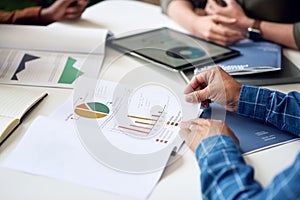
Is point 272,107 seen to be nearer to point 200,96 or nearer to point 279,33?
point 200,96

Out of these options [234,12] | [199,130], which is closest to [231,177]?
[199,130]

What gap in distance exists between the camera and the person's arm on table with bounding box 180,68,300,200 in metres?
0.57

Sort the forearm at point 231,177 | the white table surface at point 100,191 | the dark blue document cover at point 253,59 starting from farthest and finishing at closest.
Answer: the dark blue document cover at point 253,59, the white table surface at point 100,191, the forearm at point 231,177

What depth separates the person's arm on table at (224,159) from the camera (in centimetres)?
57

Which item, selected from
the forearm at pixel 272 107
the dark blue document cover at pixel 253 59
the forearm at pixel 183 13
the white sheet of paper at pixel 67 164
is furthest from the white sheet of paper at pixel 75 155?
the forearm at pixel 183 13

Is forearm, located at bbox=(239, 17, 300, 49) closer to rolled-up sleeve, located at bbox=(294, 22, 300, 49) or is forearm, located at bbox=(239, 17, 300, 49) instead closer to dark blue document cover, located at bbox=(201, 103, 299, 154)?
rolled-up sleeve, located at bbox=(294, 22, 300, 49)

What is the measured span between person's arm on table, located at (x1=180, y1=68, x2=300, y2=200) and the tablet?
17 centimetres

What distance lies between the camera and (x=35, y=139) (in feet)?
2.58

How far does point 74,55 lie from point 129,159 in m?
0.50

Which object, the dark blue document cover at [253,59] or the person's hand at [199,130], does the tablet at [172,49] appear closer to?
the dark blue document cover at [253,59]

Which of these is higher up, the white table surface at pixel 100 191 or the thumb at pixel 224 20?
the thumb at pixel 224 20

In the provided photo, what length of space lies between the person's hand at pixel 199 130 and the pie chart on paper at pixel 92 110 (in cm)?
17

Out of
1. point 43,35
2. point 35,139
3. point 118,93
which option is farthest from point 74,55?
point 35,139

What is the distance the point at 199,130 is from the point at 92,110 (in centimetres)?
24
